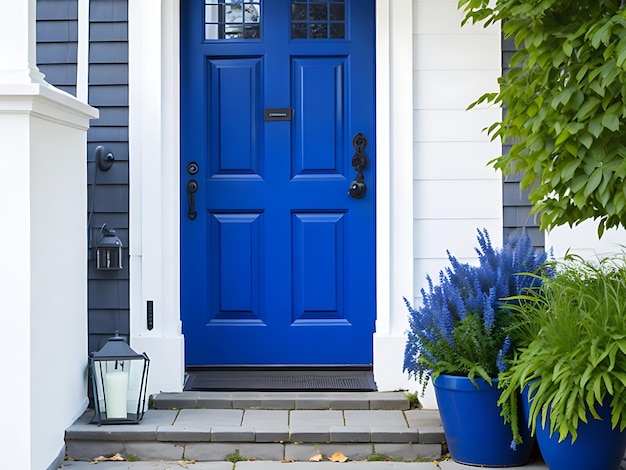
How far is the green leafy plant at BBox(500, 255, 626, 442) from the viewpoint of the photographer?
9.75 ft

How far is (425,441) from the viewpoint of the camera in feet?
11.9

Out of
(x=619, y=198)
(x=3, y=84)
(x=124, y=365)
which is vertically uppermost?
(x=3, y=84)

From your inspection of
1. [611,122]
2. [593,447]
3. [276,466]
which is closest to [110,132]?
[276,466]

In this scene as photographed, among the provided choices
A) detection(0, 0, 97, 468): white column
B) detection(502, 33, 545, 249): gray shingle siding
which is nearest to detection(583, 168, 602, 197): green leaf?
detection(502, 33, 545, 249): gray shingle siding

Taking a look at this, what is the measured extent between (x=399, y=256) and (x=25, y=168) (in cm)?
169

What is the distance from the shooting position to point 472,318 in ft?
11.2

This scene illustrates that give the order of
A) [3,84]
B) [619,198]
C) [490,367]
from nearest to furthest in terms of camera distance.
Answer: [619,198], [3,84], [490,367]

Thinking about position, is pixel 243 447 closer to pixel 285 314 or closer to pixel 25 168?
pixel 285 314

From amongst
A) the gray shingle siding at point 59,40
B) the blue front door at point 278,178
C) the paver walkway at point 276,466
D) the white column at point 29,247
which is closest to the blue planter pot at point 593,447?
the paver walkway at point 276,466

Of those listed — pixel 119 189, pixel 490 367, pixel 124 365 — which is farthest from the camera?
pixel 119 189

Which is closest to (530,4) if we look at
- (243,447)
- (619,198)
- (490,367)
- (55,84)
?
(619,198)

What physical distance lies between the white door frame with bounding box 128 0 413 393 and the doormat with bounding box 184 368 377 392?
112mm

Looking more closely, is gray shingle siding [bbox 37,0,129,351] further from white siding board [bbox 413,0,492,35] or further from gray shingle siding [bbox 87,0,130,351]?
white siding board [bbox 413,0,492,35]

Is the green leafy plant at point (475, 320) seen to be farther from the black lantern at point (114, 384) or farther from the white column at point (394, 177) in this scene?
the black lantern at point (114, 384)
